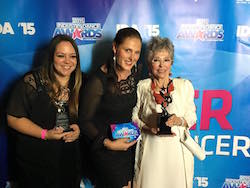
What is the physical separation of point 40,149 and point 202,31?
1.44 metres

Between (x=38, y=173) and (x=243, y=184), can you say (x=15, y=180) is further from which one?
(x=243, y=184)

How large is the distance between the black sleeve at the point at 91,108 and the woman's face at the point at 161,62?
1.14 ft

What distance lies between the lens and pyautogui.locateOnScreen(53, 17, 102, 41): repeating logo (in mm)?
2059

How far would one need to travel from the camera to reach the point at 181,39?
2.08 metres

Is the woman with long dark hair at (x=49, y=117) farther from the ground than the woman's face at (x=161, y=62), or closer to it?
closer to it

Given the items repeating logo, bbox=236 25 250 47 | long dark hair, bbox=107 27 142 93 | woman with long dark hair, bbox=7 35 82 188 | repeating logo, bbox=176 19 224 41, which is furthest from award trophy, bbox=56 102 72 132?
repeating logo, bbox=236 25 250 47

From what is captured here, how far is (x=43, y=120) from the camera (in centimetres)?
164

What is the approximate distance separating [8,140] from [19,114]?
32.3 inches

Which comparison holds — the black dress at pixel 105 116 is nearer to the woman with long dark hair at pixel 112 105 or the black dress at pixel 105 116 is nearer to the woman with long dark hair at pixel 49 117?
the woman with long dark hair at pixel 112 105

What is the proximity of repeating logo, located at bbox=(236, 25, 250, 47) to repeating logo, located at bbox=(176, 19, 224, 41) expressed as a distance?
129 millimetres

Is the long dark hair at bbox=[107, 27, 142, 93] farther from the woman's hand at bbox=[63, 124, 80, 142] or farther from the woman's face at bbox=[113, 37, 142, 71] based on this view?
the woman's hand at bbox=[63, 124, 80, 142]

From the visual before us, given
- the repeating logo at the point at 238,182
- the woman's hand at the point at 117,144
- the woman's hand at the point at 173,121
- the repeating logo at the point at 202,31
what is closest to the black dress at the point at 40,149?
the woman's hand at the point at 117,144

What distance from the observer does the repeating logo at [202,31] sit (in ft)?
6.68

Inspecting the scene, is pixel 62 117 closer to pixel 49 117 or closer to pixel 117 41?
pixel 49 117
